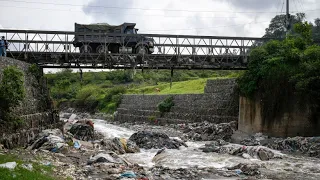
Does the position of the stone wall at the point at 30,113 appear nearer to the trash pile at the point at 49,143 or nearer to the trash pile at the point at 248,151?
the trash pile at the point at 49,143

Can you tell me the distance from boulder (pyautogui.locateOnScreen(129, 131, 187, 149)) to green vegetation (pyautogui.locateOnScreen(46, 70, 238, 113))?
21.8m

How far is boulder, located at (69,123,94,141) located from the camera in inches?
1034

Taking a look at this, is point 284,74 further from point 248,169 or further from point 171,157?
point 248,169

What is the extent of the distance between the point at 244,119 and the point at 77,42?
15.6 m

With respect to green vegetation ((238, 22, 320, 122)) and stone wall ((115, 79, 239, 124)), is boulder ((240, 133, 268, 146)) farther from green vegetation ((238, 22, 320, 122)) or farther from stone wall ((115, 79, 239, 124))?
stone wall ((115, 79, 239, 124))

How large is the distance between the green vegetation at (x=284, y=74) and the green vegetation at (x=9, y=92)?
1633cm

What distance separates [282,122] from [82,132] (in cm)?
1383

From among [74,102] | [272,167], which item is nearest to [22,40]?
[272,167]

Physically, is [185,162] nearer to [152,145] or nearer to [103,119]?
[152,145]

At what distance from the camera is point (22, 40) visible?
96.0 ft

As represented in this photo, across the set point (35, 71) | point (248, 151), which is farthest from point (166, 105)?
point (248, 151)

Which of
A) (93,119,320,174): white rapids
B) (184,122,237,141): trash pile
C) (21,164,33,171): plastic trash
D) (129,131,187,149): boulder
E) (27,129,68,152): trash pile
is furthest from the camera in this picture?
(184,122,237,141): trash pile

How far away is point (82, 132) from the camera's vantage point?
2659 centimetres

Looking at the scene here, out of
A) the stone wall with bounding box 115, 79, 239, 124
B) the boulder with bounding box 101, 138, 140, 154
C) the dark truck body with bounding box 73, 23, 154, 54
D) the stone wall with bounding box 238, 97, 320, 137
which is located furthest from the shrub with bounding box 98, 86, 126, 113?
the boulder with bounding box 101, 138, 140, 154
